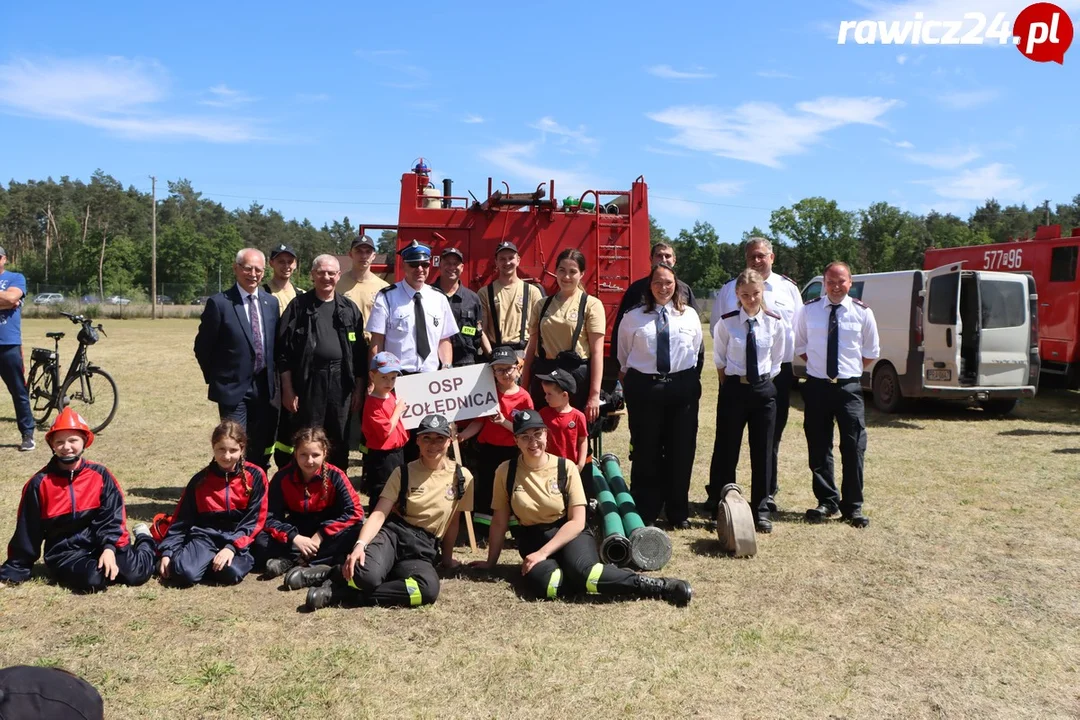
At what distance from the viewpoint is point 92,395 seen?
33.7 ft

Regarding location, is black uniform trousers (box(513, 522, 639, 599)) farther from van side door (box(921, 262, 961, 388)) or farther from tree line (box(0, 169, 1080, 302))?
tree line (box(0, 169, 1080, 302))

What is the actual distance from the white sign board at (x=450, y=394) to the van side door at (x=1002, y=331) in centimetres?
907

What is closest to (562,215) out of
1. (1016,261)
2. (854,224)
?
(1016,261)

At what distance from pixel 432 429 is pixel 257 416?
1.75m

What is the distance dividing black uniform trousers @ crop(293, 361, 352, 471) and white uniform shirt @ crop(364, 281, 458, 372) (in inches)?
16.2

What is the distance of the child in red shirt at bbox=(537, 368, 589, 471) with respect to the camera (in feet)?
18.5

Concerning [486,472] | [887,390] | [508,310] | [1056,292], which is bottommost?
[486,472]

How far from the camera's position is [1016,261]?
1493 centimetres

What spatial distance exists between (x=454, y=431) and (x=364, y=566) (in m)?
1.35

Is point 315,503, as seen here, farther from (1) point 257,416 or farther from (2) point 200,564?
(1) point 257,416

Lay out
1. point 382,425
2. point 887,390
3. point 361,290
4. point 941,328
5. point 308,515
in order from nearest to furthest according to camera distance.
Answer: point 308,515
point 382,425
point 361,290
point 941,328
point 887,390

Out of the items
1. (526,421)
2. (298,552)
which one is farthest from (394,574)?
(526,421)

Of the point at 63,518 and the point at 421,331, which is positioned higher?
the point at 421,331

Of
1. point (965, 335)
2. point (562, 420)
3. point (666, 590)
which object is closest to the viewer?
point (666, 590)
